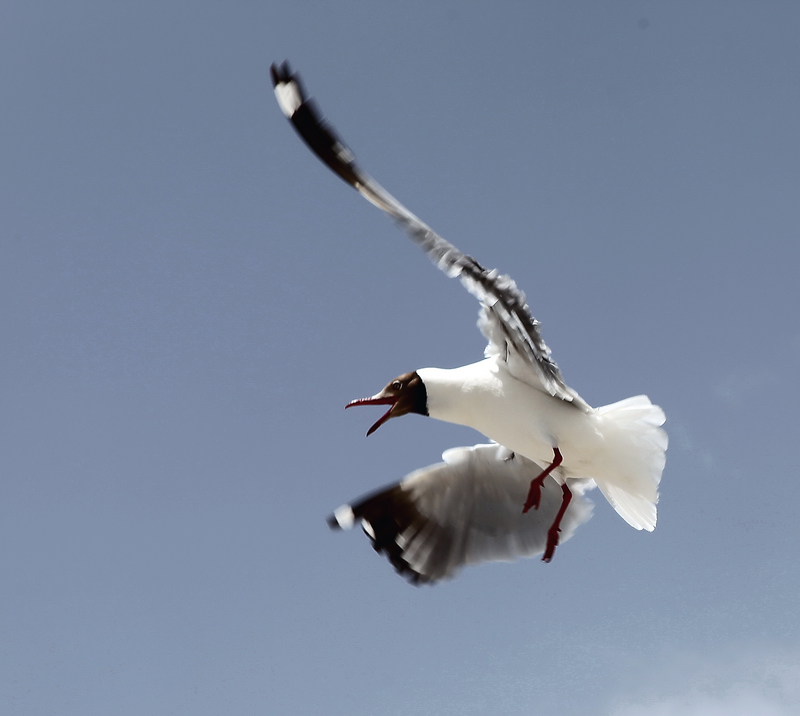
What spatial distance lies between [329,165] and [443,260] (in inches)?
39.4

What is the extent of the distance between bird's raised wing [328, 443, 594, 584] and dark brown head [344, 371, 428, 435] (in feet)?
3.17

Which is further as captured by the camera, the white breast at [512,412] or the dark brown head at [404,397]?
the dark brown head at [404,397]

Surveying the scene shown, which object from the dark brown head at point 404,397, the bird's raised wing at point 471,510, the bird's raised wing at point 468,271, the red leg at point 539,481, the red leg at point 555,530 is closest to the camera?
the bird's raised wing at point 468,271

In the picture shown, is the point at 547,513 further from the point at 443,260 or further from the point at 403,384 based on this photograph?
the point at 443,260

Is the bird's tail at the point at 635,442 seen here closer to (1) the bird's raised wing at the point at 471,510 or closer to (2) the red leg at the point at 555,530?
(2) the red leg at the point at 555,530

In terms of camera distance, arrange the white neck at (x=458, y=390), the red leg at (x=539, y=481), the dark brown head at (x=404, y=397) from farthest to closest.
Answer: the dark brown head at (x=404, y=397), the white neck at (x=458, y=390), the red leg at (x=539, y=481)

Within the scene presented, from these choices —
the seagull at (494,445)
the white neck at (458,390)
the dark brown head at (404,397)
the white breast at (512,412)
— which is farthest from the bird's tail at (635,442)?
the dark brown head at (404,397)

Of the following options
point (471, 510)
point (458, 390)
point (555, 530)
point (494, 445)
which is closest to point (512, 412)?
point (458, 390)

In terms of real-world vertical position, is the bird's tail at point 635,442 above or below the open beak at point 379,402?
above

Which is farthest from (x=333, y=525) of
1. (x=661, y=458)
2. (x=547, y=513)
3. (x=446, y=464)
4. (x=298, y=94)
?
(x=298, y=94)

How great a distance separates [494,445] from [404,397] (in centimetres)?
115

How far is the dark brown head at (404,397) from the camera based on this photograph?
566 cm

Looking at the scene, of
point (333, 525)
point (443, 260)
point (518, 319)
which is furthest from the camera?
point (333, 525)

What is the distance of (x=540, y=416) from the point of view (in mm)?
5473
